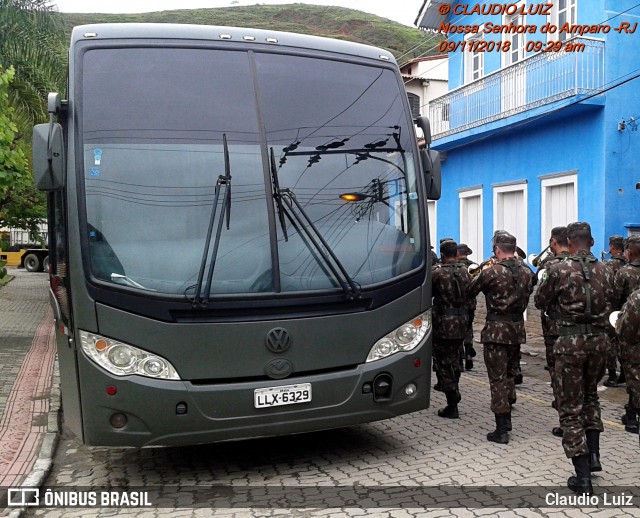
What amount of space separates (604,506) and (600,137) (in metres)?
10.5

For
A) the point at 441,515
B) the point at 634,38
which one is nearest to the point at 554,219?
the point at 634,38

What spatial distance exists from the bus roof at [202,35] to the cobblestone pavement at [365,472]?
3.20 metres

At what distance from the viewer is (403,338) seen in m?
5.29

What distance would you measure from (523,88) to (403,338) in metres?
11.6

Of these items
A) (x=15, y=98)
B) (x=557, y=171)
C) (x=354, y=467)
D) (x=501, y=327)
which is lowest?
(x=354, y=467)

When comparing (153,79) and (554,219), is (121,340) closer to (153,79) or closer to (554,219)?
(153,79)

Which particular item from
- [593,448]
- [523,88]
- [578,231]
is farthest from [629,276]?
[523,88]

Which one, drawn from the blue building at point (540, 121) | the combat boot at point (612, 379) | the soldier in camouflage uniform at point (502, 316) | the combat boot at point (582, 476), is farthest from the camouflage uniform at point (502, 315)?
the blue building at point (540, 121)

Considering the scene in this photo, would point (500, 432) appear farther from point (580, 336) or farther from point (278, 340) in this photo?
point (278, 340)

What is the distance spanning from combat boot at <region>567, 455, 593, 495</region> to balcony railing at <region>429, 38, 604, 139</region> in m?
10.3

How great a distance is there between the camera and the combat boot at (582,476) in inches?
182

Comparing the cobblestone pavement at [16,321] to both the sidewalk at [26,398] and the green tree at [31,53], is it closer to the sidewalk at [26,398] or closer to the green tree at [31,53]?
the sidewalk at [26,398]

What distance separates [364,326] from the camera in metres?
5.08

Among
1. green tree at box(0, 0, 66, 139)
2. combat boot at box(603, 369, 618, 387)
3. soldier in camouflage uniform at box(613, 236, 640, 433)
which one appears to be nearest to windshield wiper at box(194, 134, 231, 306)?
soldier in camouflage uniform at box(613, 236, 640, 433)
